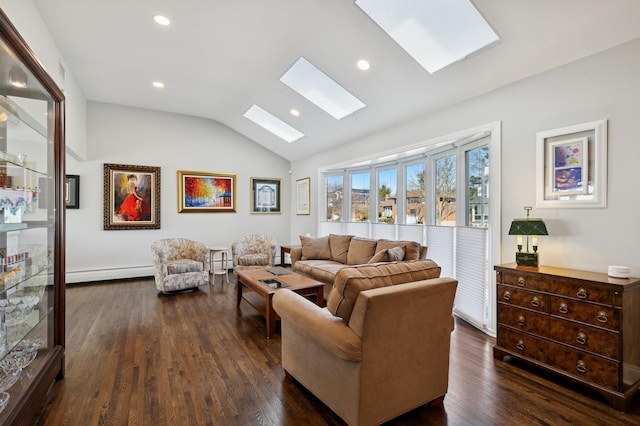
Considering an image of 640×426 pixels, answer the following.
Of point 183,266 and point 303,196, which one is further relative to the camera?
point 303,196

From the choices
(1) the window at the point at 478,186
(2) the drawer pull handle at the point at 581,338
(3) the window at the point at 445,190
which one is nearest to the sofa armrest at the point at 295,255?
(3) the window at the point at 445,190

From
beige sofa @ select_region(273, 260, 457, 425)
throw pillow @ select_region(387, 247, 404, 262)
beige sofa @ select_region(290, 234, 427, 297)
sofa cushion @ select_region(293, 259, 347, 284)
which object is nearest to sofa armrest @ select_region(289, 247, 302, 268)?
beige sofa @ select_region(290, 234, 427, 297)

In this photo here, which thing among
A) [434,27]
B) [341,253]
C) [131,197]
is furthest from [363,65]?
[131,197]

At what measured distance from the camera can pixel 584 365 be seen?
89.0 inches

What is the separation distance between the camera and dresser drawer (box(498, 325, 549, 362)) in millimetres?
2504

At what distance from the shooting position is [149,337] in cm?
329

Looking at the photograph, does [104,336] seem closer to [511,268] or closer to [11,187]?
[11,187]

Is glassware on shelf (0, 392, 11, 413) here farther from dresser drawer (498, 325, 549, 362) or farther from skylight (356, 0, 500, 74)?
skylight (356, 0, 500, 74)

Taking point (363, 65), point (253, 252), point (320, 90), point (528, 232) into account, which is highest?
point (320, 90)

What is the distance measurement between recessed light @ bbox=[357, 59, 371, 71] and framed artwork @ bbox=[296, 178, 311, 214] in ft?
11.8

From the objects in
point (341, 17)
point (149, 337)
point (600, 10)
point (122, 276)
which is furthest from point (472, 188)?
point (122, 276)

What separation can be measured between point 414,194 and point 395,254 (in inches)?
56.4

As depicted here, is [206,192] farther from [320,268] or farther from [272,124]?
[320,268]

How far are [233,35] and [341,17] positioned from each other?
1316mm
